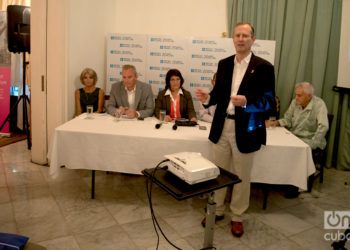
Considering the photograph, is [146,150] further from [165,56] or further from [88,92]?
[165,56]

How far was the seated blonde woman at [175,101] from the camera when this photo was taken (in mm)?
3357

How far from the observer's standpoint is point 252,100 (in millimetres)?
2166

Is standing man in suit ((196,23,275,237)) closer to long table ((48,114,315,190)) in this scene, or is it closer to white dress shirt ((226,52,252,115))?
white dress shirt ((226,52,252,115))

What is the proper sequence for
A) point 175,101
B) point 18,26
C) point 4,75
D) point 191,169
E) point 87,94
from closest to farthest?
point 191,169
point 175,101
point 87,94
point 18,26
point 4,75

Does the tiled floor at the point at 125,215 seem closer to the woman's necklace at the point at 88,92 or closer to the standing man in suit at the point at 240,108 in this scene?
the standing man in suit at the point at 240,108

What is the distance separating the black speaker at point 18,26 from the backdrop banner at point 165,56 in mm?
1000

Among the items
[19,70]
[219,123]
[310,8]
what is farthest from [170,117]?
[19,70]

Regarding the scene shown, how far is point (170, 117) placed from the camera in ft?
10.7

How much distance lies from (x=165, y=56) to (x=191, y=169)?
106 inches

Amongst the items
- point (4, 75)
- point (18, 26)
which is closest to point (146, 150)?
point (18, 26)

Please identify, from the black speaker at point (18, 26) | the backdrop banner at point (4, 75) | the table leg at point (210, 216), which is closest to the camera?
the table leg at point (210, 216)

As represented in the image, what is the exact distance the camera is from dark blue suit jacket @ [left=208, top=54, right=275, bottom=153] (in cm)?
216

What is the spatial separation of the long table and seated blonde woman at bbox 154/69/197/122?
70cm

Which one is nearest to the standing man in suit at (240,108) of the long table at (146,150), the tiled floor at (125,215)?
the long table at (146,150)
